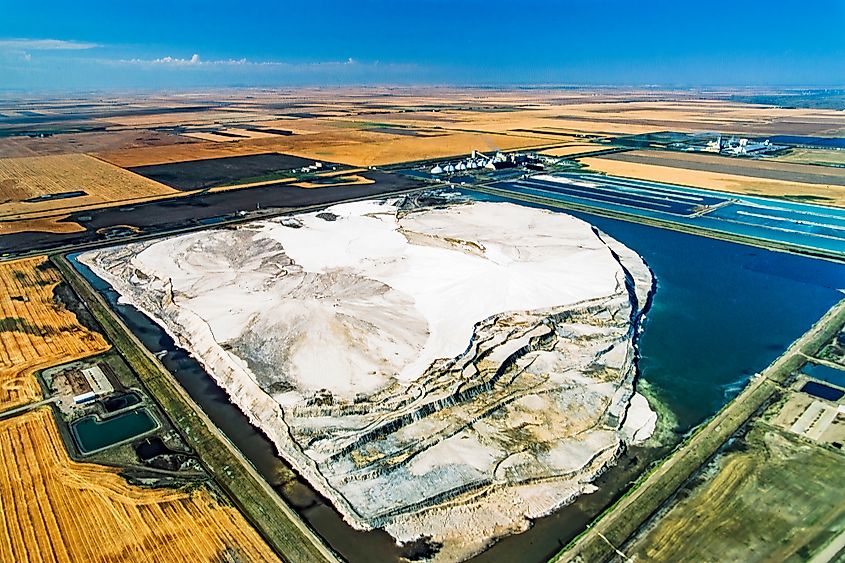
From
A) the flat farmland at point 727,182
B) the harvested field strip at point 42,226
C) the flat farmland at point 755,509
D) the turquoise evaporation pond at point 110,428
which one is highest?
the flat farmland at point 727,182

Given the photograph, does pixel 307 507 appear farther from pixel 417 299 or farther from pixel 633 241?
pixel 633 241

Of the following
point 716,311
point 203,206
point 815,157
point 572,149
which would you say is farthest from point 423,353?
point 815,157

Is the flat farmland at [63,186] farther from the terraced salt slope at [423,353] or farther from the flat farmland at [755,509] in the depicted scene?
the flat farmland at [755,509]

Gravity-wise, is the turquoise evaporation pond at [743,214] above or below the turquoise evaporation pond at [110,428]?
above

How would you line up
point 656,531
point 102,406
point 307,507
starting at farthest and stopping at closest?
1. point 102,406
2. point 307,507
3. point 656,531

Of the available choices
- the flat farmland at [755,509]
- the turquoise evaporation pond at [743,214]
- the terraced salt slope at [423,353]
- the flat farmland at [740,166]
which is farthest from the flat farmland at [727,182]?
the flat farmland at [755,509]

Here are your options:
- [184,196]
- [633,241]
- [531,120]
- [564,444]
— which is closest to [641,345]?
[564,444]

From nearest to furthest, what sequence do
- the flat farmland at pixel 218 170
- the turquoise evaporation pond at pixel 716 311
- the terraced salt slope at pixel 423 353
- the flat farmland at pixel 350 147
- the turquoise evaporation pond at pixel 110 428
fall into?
the terraced salt slope at pixel 423 353 → the turquoise evaporation pond at pixel 110 428 → the turquoise evaporation pond at pixel 716 311 → the flat farmland at pixel 218 170 → the flat farmland at pixel 350 147

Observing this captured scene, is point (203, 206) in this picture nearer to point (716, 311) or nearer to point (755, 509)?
point (716, 311)
